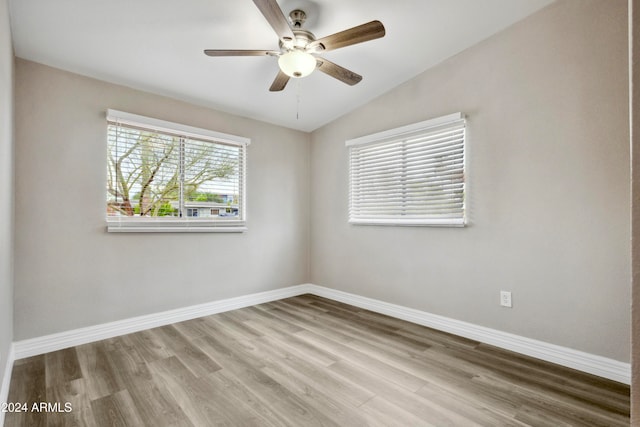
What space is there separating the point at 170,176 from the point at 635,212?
3330 millimetres

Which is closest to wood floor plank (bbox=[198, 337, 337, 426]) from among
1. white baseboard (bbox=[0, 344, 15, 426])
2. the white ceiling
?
white baseboard (bbox=[0, 344, 15, 426])

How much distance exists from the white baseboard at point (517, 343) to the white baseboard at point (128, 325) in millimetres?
1380

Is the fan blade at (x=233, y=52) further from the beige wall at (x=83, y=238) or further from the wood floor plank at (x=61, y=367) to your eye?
the wood floor plank at (x=61, y=367)

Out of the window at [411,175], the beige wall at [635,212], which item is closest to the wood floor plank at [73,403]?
the beige wall at [635,212]

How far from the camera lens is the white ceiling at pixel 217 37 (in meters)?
2.14

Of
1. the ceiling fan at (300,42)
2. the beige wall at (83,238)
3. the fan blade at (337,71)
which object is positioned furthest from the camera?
the beige wall at (83,238)

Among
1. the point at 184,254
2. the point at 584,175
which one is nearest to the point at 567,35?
the point at 584,175

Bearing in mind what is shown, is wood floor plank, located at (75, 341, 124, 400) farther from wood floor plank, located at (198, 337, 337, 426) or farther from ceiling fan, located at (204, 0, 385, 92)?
ceiling fan, located at (204, 0, 385, 92)

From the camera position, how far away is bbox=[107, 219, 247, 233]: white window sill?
2.86 meters

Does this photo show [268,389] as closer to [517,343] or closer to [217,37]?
[517,343]

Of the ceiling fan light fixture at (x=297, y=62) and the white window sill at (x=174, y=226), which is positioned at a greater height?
the ceiling fan light fixture at (x=297, y=62)

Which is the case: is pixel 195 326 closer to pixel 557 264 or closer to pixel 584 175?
pixel 557 264

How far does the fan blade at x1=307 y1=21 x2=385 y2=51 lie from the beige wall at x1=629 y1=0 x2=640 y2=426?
133 centimetres

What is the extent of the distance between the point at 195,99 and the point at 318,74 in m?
1.29
